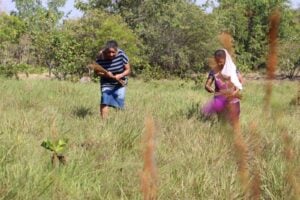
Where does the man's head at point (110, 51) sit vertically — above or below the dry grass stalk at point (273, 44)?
below

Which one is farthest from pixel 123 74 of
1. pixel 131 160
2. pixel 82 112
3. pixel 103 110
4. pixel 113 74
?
pixel 131 160

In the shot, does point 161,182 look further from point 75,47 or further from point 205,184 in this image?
point 75,47

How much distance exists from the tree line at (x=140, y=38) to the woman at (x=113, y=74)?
15509 millimetres

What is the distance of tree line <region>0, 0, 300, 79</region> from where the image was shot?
25.8 m

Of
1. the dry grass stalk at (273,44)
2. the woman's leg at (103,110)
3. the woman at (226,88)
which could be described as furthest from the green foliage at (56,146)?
the woman's leg at (103,110)

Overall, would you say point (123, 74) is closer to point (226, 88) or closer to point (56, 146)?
point (226, 88)

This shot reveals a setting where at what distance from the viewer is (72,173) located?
11.4 feet

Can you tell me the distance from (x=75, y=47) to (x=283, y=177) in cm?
2263

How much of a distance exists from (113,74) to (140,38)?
2617cm

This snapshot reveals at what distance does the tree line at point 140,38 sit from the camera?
2578 centimetres

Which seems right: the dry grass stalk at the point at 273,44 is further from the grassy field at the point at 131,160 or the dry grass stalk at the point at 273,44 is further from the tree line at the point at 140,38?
the tree line at the point at 140,38

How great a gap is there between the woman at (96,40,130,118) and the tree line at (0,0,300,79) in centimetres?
1551

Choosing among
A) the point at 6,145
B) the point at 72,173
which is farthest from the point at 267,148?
the point at 6,145

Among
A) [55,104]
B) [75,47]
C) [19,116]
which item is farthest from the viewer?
[75,47]
